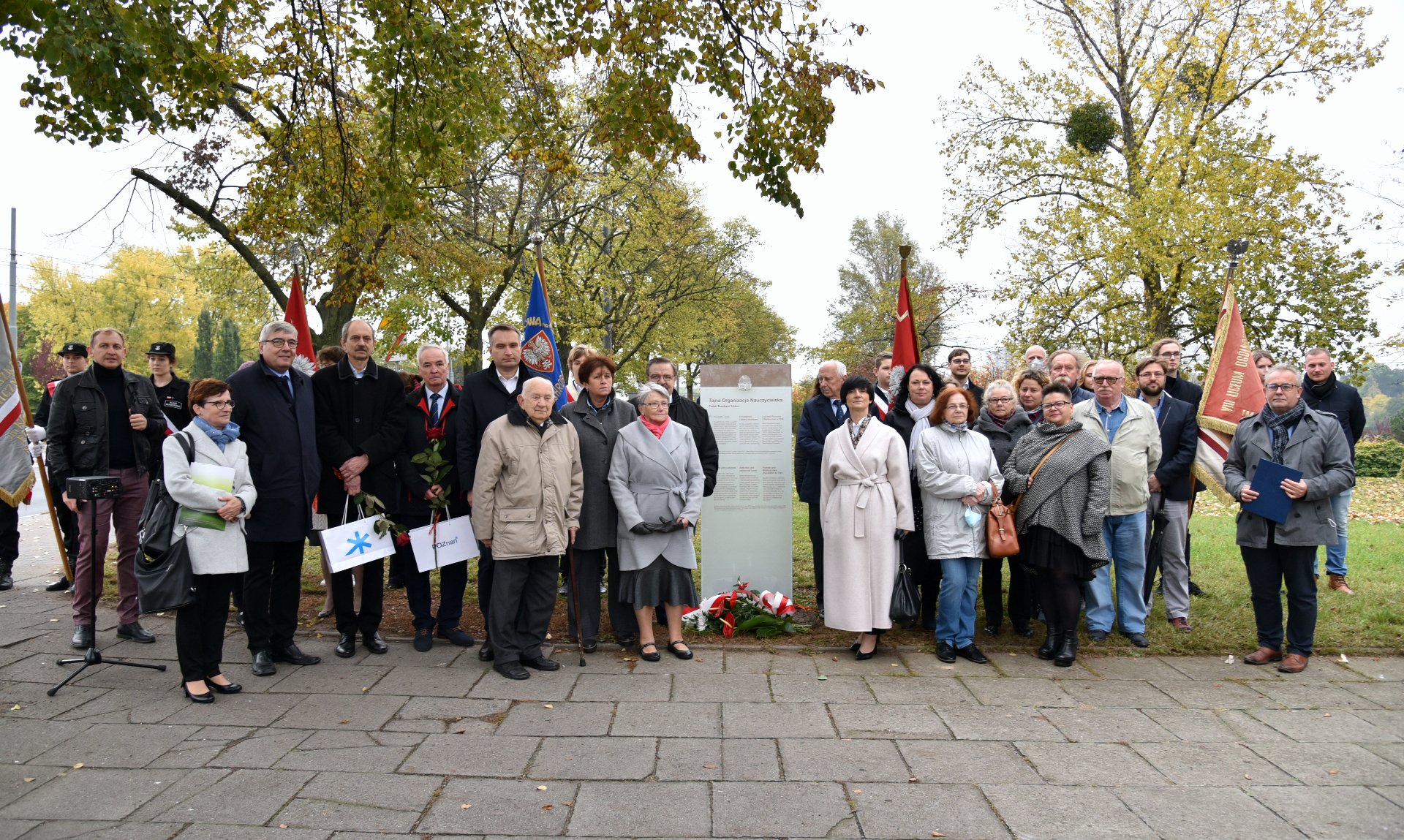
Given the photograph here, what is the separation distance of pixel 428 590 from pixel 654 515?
5.85 ft

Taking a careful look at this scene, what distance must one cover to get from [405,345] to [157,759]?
23.3 metres

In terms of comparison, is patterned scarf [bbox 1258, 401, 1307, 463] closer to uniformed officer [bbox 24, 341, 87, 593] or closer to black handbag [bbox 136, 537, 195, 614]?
black handbag [bbox 136, 537, 195, 614]

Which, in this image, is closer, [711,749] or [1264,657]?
[711,749]

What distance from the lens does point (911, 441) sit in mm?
6531

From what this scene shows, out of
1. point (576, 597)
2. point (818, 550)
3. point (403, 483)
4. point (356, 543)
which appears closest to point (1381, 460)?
point (818, 550)

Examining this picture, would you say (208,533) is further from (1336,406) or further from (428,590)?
(1336,406)

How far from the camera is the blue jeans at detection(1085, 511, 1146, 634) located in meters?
6.35

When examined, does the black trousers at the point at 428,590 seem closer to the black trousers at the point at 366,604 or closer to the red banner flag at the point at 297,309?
the black trousers at the point at 366,604

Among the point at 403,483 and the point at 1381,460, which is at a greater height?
the point at 403,483

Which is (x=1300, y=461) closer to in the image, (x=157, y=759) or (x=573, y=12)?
(x=573, y=12)

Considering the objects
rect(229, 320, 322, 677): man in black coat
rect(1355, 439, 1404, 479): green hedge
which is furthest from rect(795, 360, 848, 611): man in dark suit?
rect(1355, 439, 1404, 479): green hedge

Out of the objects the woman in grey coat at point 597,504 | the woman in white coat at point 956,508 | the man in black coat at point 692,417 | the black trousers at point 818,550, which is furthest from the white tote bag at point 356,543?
the woman in white coat at point 956,508

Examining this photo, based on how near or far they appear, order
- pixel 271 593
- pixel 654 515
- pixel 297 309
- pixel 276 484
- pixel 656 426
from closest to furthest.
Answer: pixel 276 484, pixel 271 593, pixel 654 515, pixel 656 426, pixel 297 309

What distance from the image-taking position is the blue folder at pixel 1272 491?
566cm
